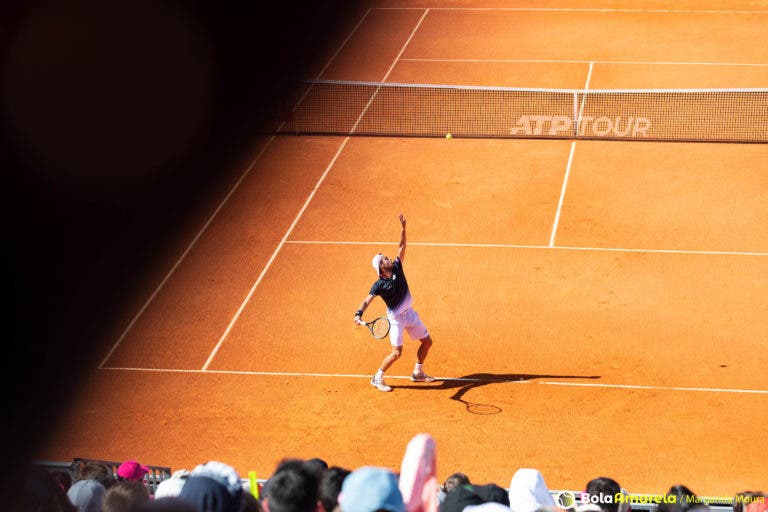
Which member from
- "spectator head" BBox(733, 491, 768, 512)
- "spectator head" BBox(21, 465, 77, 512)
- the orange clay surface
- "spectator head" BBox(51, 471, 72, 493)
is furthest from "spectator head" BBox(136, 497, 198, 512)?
the orange clay surface

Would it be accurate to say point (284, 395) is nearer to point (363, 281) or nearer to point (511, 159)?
point (363, 281)

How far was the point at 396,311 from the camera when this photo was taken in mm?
15352

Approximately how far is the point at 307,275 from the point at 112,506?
39.9 ft

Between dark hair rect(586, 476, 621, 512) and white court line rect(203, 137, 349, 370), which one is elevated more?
white court line rect(203, 137, 349, 370)

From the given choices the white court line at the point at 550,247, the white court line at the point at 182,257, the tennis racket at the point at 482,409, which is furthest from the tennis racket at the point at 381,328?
the white court line at the point at 550,247

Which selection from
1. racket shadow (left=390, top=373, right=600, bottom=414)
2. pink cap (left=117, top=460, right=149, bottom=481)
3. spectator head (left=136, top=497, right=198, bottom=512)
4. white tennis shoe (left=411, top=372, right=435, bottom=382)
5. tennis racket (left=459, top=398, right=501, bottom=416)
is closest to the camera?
spectator head (left=136, top=497, right=198, bottom=512)

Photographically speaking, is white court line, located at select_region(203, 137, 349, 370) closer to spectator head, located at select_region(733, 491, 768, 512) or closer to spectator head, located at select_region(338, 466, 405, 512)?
spectator head, located at select_region(733, 491, 768, 512)

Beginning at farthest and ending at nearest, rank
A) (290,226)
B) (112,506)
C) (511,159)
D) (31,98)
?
(31,98)
(511,159)
(290,226)
(112,506)

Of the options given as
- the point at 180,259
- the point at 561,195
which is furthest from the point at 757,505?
the point at 561,195

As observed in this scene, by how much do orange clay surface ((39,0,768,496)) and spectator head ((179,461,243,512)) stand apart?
800cm

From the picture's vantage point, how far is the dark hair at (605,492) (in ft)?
27.1

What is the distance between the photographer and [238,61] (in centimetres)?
3116

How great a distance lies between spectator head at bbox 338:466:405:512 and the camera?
210 inches

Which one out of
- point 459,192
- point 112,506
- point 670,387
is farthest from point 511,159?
point 112,506
